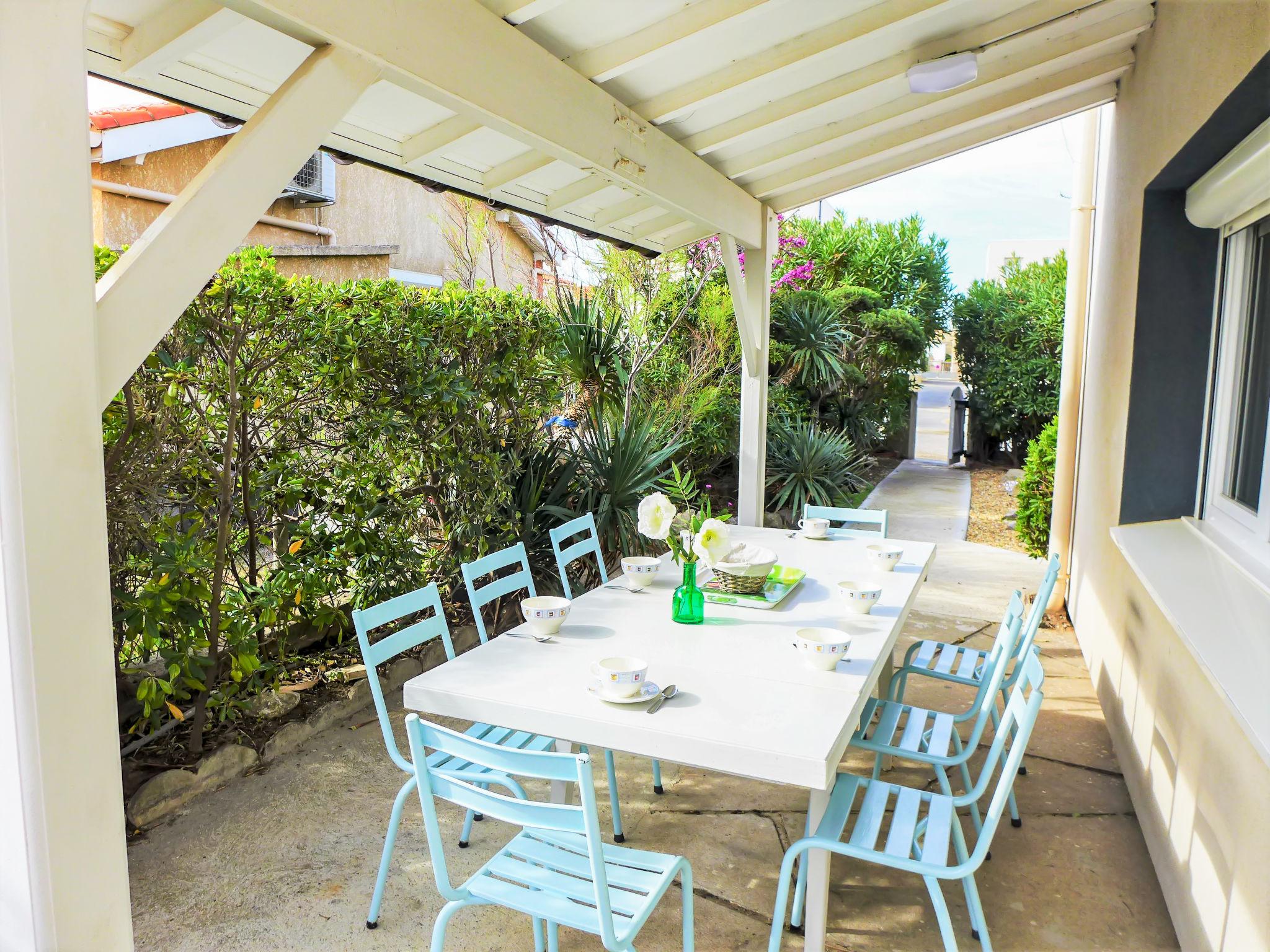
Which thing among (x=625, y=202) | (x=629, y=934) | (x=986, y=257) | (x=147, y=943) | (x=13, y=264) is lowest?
(x=147, y=943)

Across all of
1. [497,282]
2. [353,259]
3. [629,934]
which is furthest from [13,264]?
[497,282]

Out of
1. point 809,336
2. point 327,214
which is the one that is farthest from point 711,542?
point 327,214

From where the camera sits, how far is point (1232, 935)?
1.95 m

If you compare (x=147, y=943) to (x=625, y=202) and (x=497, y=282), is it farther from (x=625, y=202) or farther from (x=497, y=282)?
(x=497, y=282)

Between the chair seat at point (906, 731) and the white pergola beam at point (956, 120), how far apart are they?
317 centimetres

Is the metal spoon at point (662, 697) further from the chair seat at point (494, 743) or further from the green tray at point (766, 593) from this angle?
the green tray at point (766, 593)

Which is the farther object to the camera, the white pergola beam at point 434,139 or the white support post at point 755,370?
the white support post at point 755,370

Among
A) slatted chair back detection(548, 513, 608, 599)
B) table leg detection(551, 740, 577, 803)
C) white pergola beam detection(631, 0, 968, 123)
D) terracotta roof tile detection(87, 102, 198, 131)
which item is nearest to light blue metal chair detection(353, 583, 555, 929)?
table leg detection(551, 740, 577, 803)

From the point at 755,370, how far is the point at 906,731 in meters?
3.05

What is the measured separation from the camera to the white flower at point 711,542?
2.85 m

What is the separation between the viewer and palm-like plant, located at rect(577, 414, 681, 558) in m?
5.26

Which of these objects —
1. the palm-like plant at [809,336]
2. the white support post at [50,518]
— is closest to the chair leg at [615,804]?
the white support post at [50,518]

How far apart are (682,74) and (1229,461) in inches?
99.8

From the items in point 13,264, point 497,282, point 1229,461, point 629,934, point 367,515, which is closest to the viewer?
point 13,264
